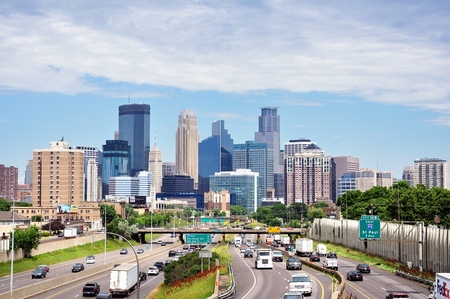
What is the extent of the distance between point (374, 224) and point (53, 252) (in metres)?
75.9

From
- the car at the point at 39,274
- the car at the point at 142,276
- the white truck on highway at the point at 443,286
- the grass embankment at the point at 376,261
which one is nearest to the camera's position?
the white truck on highway at the point at 443,286

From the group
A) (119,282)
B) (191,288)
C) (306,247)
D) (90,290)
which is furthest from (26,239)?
(191,288)

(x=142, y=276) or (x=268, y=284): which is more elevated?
(x=268, y=284)

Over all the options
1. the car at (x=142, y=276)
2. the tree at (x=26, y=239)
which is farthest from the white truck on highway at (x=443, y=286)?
the tree at (x=26, y=239)

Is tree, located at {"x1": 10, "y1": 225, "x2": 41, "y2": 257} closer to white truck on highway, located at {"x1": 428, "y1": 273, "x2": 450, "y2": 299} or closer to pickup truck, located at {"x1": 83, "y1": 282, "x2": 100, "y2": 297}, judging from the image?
pickup truck, located at {"x1": 83, "y1": 282, "x2": 100, "y2": 297}

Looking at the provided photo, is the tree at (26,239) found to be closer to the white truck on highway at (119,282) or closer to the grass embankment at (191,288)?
the grass embankment at (191,288)

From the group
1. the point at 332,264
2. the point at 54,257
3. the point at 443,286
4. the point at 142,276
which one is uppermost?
the point at 443,286

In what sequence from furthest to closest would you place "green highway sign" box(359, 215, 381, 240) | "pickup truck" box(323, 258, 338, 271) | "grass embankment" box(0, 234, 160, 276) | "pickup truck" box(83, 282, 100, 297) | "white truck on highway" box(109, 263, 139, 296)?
"grass embankment" box(0, 234, 160, 276) < "green highway sign" box(359, 215, 381, 240) < "pickup truck" box(323, 258, 338, 271) < "white truck on highway" box(109, 263, 139, 296) < "pickup truck" box(83, 282, 100, 297)

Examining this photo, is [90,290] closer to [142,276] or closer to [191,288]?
[191,288]

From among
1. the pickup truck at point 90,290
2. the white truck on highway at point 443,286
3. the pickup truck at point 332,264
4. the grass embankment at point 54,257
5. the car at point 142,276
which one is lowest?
the grass embankment at point 54,257

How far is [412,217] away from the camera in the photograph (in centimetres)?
16400

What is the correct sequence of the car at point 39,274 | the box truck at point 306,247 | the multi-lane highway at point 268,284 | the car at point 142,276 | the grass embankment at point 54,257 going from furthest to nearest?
the box truck at point 306,247 < the grass embankment at point 54,257 < the car at point 39,274 < the car at point 142,276 < the multi-lane highway at point 268,284

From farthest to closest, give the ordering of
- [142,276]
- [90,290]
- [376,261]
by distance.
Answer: [376,261] → [142,276] → [90,290]

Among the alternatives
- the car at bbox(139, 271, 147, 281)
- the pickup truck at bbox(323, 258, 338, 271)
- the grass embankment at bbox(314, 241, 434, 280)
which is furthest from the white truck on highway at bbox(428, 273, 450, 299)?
the car at bbox(139, 271, 147, 281)
